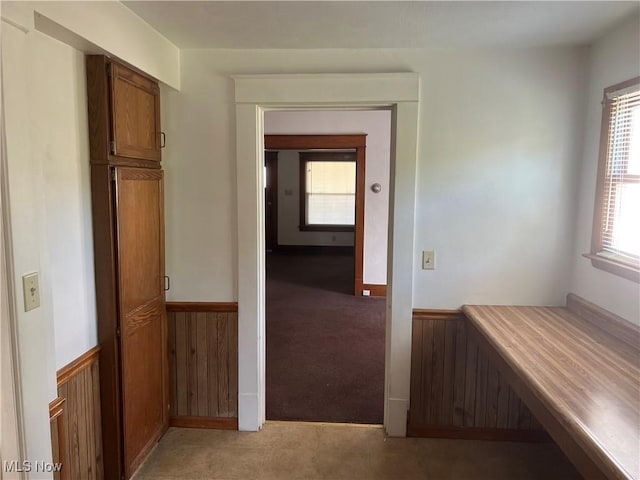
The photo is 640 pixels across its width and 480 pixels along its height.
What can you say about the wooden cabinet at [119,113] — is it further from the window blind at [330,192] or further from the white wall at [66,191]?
the window blind at [330,192]

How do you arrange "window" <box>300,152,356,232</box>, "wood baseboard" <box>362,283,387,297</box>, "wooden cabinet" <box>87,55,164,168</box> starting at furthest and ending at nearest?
"window" <box>300,152,356,232</box>, "wood baseboard" <box>362,283,387,297</box>, "wooden cabinet" <box>87,55,164,168</box>

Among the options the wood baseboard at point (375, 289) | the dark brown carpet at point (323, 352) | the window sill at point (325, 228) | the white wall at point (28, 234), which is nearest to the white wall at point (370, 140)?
the wood baseboard at point (375, 289)

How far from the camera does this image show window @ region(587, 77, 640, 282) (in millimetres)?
2078

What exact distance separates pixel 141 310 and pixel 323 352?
7.14ft

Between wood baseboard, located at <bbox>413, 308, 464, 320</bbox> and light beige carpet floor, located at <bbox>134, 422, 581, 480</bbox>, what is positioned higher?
wood baseboard, located at <bbox>413, 308, 464, 320</bbox>

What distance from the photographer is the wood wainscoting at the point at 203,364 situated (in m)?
2.75

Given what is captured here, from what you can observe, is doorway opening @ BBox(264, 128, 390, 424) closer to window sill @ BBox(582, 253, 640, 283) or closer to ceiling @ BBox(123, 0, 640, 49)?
window sill @ BBox(582, 253, 640, 283)

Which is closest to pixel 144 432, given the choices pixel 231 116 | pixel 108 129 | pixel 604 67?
pixel 108 129

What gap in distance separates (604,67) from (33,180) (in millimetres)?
2651

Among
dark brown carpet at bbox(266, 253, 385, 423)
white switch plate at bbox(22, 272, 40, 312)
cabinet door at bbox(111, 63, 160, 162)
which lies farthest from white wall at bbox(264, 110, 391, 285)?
white switch plate at bbox(22, 272, 40, 312)

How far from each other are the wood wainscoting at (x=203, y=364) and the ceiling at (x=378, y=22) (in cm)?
154

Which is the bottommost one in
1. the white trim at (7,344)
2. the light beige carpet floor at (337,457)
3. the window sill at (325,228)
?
the light beige carpet floor at (337,457)

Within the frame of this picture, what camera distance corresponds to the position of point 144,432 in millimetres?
2459

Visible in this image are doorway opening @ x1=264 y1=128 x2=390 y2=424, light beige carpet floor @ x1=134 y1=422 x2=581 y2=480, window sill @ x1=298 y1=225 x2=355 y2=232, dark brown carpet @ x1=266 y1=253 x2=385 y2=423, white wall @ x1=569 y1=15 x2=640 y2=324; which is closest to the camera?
white wall @ x1=569 y1=15 x2=640 y2=324
